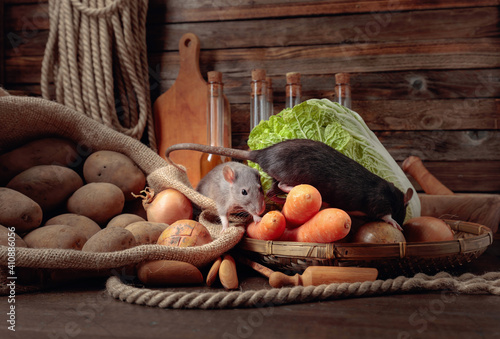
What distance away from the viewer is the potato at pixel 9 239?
100cm

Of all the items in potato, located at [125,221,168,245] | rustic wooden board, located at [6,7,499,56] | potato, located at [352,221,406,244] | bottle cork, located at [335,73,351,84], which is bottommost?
potato, located at [125,221,168,245]

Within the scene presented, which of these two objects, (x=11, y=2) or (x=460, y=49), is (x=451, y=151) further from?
(x=11, y=2)

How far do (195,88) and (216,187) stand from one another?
96cm

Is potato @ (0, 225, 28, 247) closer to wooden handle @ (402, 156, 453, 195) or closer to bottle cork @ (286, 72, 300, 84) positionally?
bottle cork @ (286, 72, 300, 84)

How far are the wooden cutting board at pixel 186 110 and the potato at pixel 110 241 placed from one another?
104 centimetres

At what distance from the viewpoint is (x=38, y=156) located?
1493mm

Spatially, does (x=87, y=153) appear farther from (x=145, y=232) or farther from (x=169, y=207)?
(x=145, y=232)

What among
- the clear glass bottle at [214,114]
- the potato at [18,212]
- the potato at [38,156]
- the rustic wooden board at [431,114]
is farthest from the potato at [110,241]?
the rustic wooden board at [431,114]

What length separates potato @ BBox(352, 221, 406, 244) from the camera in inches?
41.3

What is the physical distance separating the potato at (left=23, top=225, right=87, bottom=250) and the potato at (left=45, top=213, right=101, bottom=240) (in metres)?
0.11

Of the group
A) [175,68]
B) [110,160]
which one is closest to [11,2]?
[175,68]

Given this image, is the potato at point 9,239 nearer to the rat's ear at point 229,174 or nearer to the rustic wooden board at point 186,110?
the rat's ear at point 229,174

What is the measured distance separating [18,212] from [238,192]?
620 mm

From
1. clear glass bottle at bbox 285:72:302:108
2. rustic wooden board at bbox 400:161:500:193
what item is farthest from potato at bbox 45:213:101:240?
rustic wooden board at bbox 400:161:500:193
